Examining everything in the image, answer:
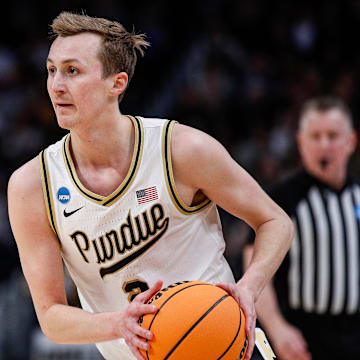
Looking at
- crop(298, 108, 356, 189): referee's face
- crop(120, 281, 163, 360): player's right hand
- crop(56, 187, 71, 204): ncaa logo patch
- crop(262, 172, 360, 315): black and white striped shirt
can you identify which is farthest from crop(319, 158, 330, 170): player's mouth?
crop(120, 281, 163, 360): player's right hand

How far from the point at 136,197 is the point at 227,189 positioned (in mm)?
468

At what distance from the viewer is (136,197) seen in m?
3.69

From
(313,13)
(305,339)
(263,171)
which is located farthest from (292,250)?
(313,13)

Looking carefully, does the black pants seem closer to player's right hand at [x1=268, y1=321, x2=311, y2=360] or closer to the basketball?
player's right hand at [x1=268, y1=321, x2=311, y2=360]

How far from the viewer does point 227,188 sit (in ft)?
12.2

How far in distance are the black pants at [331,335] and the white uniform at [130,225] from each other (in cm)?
215

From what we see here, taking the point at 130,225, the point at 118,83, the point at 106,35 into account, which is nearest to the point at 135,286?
the point at 130,225

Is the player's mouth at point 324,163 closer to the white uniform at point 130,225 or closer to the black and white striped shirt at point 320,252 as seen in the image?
the black and white striped shirt at point 320,252

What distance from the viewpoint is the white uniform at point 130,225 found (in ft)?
12.1

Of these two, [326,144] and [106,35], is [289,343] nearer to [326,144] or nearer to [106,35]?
[326,144]

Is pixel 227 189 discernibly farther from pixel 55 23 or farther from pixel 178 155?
pixel 55 23

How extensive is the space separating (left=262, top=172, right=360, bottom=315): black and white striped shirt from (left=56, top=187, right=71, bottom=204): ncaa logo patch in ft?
7.97

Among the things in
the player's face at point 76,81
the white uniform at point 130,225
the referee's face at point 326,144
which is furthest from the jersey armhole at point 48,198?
the referee's face at point 326,144

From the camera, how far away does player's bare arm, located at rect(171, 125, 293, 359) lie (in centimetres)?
367
